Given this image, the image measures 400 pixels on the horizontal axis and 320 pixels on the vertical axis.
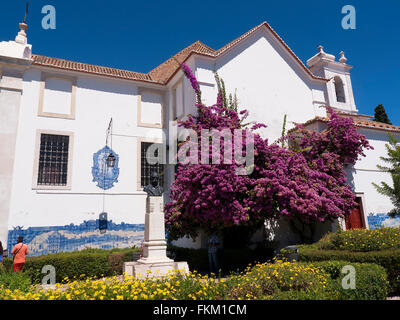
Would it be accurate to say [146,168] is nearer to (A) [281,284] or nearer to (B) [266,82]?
(B) [266,82]

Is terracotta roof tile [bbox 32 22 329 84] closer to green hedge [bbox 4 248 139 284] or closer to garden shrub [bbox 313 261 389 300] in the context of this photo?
Result: green hedge [bbox 4 248 139 284]

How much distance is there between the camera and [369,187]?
1326cm

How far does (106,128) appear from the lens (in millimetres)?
14875

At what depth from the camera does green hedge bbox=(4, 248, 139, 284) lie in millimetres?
Answer: 10188

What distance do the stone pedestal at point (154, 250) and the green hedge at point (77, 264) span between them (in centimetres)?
282

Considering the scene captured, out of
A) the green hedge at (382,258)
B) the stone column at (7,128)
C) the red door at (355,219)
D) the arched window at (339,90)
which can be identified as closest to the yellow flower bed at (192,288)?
the green hedge at (382,258)

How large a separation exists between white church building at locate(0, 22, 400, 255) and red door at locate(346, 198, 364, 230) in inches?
2.4

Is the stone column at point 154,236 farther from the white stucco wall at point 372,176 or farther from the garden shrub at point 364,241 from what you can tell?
the white stucco wall at point 372,176

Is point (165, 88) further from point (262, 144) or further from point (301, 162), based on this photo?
point (301, 162)

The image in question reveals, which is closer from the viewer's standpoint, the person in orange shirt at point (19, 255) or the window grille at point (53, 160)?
the person in orange shirt at point (19, 255)

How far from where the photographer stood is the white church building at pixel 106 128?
42.0ft
